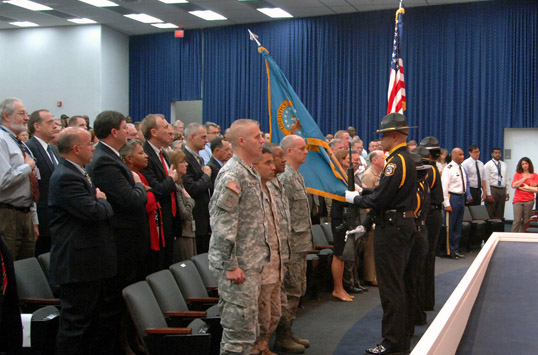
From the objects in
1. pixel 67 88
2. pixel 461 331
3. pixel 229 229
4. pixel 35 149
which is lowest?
pixel 461 331

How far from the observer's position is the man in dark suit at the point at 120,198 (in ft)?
12.4

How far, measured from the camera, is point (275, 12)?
13.2m

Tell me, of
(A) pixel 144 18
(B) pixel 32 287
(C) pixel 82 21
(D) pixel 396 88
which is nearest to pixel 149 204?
(B) pixel 32 287

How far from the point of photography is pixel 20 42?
47.8ft

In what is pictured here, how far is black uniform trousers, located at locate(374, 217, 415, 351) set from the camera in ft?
13.5

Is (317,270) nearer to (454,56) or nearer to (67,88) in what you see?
(454,56)

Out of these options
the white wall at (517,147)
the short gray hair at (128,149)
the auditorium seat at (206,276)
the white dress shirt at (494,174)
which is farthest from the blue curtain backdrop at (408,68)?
the short gray hair at (128,149)

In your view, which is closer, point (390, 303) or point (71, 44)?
point (390, 303)

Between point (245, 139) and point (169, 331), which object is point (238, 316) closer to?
point (169, 331)

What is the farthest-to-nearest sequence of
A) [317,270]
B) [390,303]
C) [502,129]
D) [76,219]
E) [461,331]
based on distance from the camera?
[502,129] < [317,270] < [390,303] < [76,219] < [461,331]

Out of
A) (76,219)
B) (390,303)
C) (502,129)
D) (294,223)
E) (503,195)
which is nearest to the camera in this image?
(76,219)

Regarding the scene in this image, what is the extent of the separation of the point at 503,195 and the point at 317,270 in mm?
6586

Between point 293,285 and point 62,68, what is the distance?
11.6 metres

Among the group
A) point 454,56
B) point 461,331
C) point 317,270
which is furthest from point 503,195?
point 461,331
